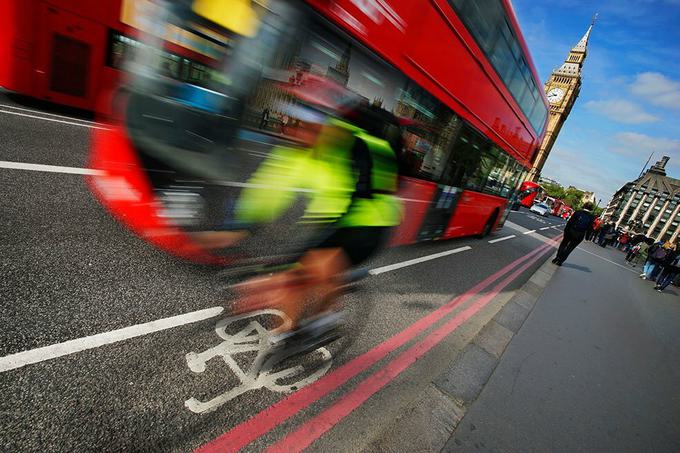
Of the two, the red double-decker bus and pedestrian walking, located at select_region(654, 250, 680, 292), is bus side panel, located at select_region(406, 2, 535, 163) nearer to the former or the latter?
the red double-decker bus

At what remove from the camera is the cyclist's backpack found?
28.6ft

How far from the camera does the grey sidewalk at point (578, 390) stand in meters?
2.60

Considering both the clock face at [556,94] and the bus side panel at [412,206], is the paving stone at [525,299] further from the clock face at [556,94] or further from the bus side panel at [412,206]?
the clock face at [556,94]

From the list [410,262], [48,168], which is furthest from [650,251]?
[48,168]

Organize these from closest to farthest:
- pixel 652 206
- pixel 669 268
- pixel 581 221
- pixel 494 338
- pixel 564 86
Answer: pixel 494 338
pixel 581 221
pixel 669 268
pixel 564 86
pixel 652 206

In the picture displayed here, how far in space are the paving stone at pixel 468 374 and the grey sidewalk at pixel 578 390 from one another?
81mm

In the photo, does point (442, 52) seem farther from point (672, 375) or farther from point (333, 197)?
point (672, 375)

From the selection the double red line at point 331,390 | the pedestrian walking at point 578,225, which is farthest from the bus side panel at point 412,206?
the pedestrian walking at point 578,225

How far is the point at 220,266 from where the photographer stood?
3.46 m

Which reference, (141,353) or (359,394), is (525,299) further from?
(141,353)

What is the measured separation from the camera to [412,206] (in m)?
5.54

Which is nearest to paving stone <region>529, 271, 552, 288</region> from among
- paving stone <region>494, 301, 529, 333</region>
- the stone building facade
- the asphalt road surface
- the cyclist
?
paving stone <region>494, 301, 529, 333</region>

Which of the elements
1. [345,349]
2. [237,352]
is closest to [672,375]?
[345,349]

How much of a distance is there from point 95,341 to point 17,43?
277 inches
